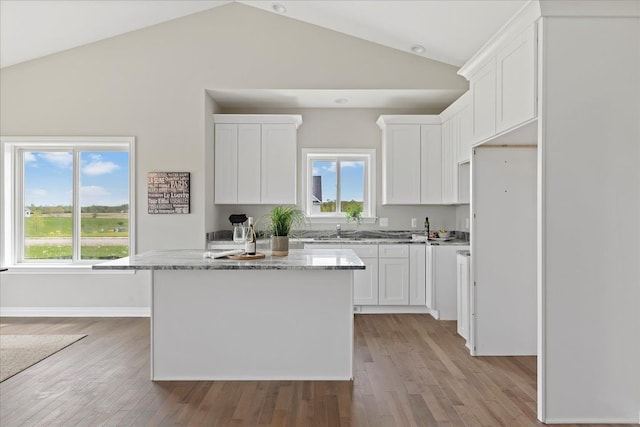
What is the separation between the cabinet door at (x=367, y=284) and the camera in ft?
17.1

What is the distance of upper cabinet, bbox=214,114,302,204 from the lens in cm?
546

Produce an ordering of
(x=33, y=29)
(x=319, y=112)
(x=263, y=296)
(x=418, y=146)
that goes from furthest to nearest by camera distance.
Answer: (x=319, y=112), (x=418, y=146), (x=33, y=29), (x=263, y=296)

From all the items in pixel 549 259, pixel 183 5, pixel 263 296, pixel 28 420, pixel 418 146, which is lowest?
pixel 28 420

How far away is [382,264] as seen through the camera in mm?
5234

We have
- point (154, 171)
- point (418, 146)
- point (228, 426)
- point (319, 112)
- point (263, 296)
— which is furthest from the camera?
point (319, 112)

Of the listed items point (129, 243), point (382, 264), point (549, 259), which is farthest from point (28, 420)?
point (382, 264)

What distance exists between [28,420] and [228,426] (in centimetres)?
122

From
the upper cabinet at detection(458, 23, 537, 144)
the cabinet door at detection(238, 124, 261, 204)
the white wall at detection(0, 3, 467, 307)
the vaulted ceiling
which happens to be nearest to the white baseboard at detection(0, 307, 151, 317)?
the white wall at detection(0, 3, 467, 307)

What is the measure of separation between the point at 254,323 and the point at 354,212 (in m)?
2.92

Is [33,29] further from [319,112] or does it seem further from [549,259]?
[549,259]

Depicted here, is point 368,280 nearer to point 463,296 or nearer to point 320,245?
point 320,245

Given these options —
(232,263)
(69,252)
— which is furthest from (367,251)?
(69,252)

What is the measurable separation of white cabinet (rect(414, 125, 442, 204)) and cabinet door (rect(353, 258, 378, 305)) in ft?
3.76

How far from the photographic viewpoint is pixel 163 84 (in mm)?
5105
